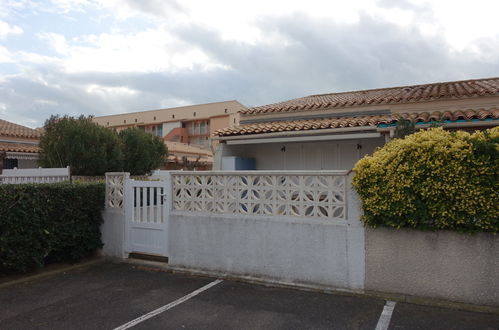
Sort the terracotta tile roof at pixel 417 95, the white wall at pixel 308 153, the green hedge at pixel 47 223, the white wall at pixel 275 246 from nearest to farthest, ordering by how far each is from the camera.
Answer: the white wall at pixel 275 246 → the green hedge at pixel 47 223 → the terracotta tile roof at pixel 417 95 → the white wall at pixel 308 153

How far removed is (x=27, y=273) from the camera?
6.53 m

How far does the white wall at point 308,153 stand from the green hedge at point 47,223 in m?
4.22

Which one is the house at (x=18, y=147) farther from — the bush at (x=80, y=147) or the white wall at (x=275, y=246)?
the white wall at (x=275, y=246)

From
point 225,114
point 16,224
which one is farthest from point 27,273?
point 225,114

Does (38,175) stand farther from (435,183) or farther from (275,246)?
(435,183)

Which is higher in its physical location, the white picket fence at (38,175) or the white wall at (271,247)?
the white picket fence at (38,175)

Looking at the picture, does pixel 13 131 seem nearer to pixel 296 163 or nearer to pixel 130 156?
pixel 130 156

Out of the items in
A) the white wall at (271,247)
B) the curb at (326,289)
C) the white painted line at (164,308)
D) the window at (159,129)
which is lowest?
the white painted line at (164,308)

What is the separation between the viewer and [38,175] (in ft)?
28.6

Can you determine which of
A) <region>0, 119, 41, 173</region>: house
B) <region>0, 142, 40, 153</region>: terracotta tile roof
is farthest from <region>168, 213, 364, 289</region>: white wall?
<region>0, 119, 41, 173</region>: house

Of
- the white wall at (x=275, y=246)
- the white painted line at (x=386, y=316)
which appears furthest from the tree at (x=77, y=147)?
the white painted line at (x=386, y=316)

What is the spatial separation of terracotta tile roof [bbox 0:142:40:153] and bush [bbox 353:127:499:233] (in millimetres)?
16043

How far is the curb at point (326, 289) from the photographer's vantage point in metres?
4.73

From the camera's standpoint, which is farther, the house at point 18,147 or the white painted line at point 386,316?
the house at point 18,147
